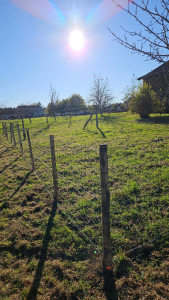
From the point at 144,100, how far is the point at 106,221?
57.2 feet

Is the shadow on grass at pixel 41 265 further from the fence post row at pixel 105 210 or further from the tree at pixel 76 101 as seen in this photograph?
the tree at pixel 76 101

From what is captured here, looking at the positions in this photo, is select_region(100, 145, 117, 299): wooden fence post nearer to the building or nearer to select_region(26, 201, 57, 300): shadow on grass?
select_region(26, 201, 57, 300): shadow on grass

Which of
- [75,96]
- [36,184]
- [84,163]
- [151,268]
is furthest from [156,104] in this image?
[75,96]

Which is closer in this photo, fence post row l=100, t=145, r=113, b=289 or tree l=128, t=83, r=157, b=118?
fence post row l=100, t=145, r=113, b=289

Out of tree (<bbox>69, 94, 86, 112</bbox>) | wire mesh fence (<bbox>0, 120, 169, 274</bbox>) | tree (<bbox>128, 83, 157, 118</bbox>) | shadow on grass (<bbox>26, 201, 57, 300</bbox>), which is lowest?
shadow on grass (<bbox>26, 201, 57, 300</bbox>)

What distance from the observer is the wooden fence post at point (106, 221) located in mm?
1805

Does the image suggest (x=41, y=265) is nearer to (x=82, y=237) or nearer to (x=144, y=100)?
(x=82, y=237)

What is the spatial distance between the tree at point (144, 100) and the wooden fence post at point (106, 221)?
1710 centimetres

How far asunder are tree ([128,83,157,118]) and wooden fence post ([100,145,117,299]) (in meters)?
17.1

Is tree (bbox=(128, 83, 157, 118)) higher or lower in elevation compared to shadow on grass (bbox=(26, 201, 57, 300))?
higher

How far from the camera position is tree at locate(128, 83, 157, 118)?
17169 millimetres

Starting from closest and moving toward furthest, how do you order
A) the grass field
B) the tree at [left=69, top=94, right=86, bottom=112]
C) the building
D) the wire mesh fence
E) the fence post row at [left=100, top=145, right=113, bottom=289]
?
1. the fence post row at [left=100, top=145, right=113, bottom=289]
2. the grass field
3. the building
4. the wire mesh fence
5. the tree at [left=69, top=94, right=86, bottom=112]

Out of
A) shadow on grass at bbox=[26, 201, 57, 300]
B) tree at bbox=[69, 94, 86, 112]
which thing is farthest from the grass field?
tree at bbox=[69, 94, 86, 112]

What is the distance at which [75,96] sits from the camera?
62.3m
